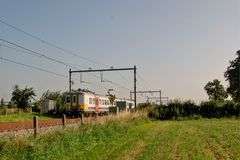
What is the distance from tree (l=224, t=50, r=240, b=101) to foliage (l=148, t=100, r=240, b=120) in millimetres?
27059

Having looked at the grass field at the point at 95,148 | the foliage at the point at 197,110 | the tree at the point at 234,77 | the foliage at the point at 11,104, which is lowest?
the grass field at the point at 95,148

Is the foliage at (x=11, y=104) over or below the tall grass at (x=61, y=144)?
over

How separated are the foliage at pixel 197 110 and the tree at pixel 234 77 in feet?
88.8

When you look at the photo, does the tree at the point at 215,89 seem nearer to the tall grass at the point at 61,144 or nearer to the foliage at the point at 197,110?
the foliage at the point at 197,110

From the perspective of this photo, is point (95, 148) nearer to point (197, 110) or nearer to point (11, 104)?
point (197, 110)

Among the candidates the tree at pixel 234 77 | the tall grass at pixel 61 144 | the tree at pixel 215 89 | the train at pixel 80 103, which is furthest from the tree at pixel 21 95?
the tree at pixel 215 89

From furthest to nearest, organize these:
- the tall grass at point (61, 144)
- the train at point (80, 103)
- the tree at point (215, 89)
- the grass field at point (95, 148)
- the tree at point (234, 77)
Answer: the tree at point (215, 89) < the tree at point (234, 77) < the train at point (80, 103) < the grass field at point (95, 148) < the tall grass at point (61, 144)

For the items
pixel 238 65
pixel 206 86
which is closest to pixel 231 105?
pixel 238 65

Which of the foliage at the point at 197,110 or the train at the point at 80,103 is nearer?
the train at the point at 80,103

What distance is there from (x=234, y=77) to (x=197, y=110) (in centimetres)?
3090

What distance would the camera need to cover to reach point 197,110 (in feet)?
204

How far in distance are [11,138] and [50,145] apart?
187 cm

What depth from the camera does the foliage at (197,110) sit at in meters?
60.2

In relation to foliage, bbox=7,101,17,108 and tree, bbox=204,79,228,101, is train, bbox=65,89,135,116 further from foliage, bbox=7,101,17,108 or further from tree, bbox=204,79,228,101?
tree, bbox=204,79,228,101
